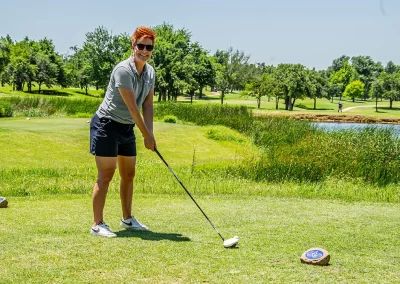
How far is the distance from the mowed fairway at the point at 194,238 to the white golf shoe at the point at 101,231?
107 mm

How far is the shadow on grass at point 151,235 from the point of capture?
5070mm

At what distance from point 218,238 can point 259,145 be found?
1833 cm

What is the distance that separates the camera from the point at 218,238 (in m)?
5.24

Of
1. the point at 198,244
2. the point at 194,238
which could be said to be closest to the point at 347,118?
the point at 194,238

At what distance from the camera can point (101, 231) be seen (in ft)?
A: 16.7

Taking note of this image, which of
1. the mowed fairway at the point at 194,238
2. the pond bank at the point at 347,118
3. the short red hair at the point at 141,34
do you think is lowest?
the pond bank at the point at 347,118

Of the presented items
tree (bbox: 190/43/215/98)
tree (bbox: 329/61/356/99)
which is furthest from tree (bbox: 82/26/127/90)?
tree (bbox: 329/61/356/99)

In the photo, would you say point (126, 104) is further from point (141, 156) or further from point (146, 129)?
point (141, 156)

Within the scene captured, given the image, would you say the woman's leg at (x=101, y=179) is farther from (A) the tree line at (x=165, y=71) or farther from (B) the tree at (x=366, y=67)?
(B) the tree at (x=366, y=67)

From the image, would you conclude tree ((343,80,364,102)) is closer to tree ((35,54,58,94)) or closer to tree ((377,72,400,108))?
tree ((377,72,400,108))

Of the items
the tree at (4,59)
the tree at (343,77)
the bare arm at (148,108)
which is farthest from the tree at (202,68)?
the bare arm at (148,108)

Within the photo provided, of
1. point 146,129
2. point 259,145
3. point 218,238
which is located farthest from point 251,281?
point 259,145

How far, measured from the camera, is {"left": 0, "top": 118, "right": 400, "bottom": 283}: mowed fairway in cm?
396

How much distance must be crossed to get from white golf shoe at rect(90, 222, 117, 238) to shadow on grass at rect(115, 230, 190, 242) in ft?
0.39
